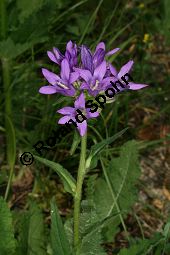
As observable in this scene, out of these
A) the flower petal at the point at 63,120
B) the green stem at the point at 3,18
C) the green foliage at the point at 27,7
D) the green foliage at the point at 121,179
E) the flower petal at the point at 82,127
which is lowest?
the green foliage at the point at 121,179

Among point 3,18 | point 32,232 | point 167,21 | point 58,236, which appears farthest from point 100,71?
point 167,21

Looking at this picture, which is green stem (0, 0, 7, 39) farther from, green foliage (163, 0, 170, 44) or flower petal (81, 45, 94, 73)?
green foliage (163, 0, 170, 44)

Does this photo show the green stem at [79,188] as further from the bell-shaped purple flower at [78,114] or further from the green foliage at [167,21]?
the green foliage at [167,21]

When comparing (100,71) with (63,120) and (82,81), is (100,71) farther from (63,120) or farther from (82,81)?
(63,120)

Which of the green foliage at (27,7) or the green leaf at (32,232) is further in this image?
the green foliage at (27,7)

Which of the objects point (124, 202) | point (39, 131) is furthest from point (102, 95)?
point (39, 131)

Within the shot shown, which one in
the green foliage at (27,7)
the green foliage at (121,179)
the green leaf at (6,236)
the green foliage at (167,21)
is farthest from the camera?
the green foliage at (167,21)

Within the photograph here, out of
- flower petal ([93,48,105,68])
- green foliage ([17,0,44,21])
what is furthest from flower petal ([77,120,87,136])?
green foliage ([17,0,44,21])

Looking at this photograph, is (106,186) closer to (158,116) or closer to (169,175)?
(169,175)

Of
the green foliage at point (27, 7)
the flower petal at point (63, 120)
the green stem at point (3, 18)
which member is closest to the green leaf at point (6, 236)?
the flower petal at point (63, 120)
